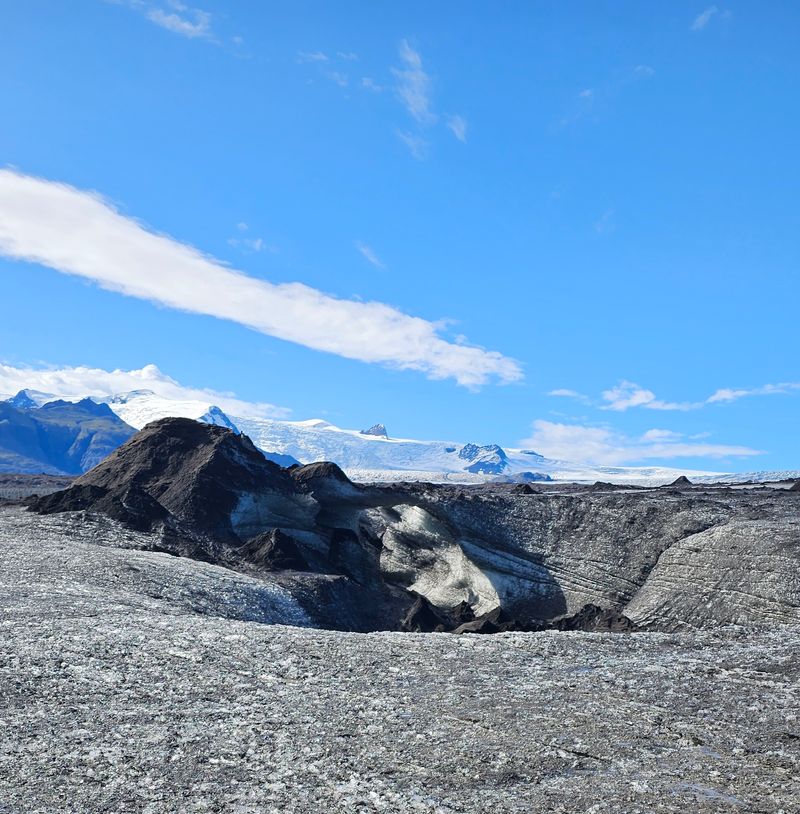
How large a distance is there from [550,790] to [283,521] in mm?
25305

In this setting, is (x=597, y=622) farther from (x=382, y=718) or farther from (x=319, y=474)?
(x=319, y=474)

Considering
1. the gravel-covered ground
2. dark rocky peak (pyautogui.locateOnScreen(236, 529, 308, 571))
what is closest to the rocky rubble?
dark rocky peak (pyautogui.locateOnScreen(236, 529, 308, 571))

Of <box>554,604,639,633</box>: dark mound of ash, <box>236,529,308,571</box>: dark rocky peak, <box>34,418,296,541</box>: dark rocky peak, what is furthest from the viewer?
<box>34,418,296,541</box>: dark rocky peak

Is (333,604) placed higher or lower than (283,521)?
lower

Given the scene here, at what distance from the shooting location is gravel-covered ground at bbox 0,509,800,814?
8.05 metres

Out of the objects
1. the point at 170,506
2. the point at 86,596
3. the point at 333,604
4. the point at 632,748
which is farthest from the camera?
the point at 170,506

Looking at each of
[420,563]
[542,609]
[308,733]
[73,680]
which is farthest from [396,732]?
→ [420,563]

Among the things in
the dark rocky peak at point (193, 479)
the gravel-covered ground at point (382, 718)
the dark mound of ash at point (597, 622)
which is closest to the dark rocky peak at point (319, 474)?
the dark rocky peak at point (193, 479)

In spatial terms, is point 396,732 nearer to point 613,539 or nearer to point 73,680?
point 73,680

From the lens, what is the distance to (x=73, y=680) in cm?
1062

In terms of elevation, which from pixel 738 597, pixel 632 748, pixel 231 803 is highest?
pixel 738 597

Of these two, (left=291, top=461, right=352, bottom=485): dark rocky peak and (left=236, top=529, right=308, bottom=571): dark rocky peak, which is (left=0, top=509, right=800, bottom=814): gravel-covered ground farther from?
(left=291, top=461, right=352, bottom=485): dark rocky peak

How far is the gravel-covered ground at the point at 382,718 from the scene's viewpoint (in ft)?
26.4

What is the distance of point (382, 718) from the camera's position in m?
9.80
